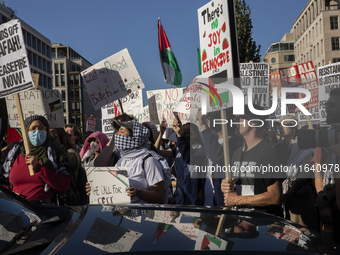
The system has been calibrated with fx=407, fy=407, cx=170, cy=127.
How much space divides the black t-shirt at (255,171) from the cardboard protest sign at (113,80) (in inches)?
176

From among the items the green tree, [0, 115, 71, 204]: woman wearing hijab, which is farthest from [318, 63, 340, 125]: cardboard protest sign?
the green tree

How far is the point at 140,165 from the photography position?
4.18 meters

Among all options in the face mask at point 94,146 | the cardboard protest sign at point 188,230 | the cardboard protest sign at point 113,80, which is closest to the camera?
the cardboard protest sign at point 188,230

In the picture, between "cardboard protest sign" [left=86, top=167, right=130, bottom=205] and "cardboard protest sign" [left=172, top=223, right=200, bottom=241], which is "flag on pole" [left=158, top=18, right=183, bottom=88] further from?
"cardboard protest sign" [left=172, top=223, right=200, bottom=241]

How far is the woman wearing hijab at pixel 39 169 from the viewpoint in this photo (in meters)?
4.23

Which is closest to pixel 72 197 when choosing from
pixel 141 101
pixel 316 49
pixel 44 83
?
pixel 141 101

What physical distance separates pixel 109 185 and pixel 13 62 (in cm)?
239

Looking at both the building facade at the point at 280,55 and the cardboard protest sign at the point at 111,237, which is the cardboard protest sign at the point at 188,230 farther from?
the building facade at the point at 280,55

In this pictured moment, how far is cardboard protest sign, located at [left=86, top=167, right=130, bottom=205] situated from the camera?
3.94 m

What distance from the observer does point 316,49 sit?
68.6 metres

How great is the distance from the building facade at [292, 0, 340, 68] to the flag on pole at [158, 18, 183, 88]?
187 feet

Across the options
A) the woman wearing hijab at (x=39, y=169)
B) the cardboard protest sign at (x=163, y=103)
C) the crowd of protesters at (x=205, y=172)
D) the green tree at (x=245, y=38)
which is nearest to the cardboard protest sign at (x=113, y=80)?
the cardboard protest sign at (x=163, y=103)

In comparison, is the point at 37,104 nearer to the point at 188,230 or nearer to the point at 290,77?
the point at 188,230

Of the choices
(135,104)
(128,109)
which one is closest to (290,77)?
(135,104)
